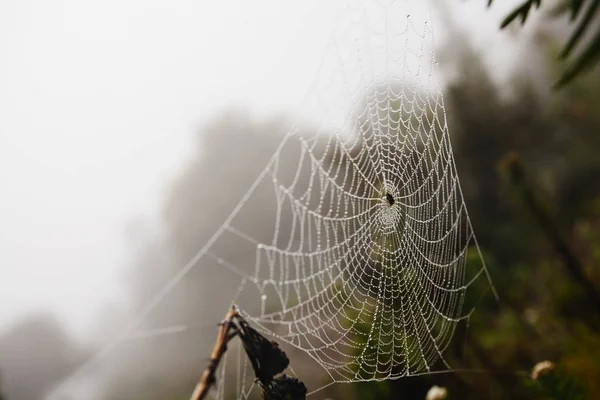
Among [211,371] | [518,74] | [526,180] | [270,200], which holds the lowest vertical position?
[211,371]

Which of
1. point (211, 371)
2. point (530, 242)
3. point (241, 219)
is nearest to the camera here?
point (211, 371)

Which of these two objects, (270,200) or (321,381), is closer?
(321,381)

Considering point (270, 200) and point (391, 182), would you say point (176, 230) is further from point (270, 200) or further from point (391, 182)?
point (391, 182)

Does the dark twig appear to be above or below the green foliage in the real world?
below

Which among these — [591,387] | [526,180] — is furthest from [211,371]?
[526,180]

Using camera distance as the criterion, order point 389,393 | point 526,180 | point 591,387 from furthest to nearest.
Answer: point 526,180 < point 389,393 < point 591,387

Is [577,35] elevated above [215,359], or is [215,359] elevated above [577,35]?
[577,35]

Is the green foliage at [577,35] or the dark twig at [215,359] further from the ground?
the green foliage at [577,35]

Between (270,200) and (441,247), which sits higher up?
(270,200)
